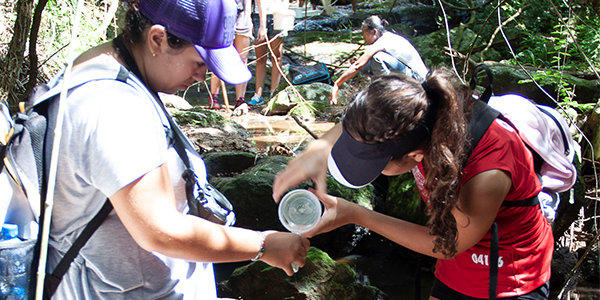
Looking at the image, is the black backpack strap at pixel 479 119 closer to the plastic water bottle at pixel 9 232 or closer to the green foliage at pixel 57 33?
the plastic water bottle at pixel 9 232

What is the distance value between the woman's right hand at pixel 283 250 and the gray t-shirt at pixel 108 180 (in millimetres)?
267

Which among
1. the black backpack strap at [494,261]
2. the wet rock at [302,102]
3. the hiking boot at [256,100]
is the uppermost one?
the black backpack strap at [494,261]

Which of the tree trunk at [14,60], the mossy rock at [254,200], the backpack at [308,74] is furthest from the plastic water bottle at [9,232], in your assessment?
the backpack at [308,74]

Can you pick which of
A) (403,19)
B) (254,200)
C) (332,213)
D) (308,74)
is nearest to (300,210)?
(332,213)

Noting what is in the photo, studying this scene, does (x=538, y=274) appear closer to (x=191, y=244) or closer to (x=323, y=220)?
(x=323, y=220)

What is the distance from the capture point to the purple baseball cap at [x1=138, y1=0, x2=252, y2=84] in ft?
4.08

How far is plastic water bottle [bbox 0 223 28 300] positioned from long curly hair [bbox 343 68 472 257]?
991 millimetres

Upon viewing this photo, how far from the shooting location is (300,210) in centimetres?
184

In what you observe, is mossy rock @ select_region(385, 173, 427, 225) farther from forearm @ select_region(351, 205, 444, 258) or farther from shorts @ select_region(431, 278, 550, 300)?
forearm @ select_region(351, 205, 444, 258)

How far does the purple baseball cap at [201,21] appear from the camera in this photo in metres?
1.24

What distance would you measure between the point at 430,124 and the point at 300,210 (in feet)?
2.05

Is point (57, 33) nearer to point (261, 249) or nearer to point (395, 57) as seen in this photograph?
point (395, 57)

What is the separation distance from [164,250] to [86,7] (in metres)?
5.01

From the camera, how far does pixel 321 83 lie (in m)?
8.30
